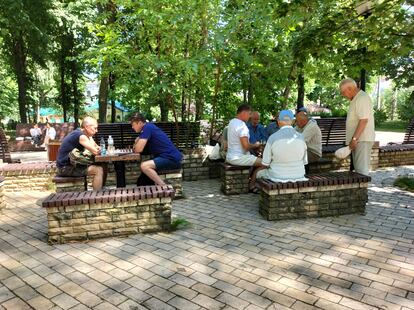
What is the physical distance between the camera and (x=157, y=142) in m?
5.64

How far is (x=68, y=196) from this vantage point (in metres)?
4.33

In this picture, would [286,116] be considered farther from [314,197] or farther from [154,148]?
[154,148]

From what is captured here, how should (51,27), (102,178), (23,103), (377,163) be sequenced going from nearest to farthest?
(102,178), (377,163), (51,27), (23,103)

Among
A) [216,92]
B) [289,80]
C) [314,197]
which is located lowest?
[314,197]

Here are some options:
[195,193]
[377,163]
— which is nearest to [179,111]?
[195,193]

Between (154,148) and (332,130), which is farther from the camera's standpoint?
(332,130)

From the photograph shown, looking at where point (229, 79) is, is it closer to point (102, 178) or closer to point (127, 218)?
point (102, 178)

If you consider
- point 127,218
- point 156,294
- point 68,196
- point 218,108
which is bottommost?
point 156,294

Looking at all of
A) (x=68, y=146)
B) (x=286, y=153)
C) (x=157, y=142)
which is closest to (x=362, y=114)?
(x=286, y=153)

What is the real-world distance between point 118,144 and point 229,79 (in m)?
3.11

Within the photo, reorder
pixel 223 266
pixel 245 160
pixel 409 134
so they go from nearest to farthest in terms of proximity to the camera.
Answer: pixel 223 266 → pixel 245 160 → pixel 409 134

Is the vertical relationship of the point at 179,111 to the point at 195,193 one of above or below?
above

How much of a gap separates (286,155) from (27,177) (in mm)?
5074

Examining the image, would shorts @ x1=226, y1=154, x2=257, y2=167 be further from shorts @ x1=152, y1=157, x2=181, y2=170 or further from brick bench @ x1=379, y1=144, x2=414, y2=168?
brick bench @ x1=379, y1=144, x2=414, y2=168
